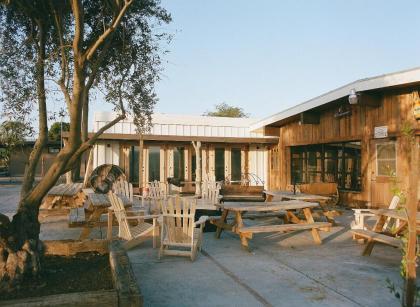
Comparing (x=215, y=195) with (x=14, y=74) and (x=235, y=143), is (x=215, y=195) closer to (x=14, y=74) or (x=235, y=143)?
(x=14, y=74)

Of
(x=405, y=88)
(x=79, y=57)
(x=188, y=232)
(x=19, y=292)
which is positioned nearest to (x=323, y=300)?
(x=188, y=232)

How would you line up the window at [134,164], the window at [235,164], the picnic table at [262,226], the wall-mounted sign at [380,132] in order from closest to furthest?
the picnic table at [262,226], the wall-mounted sign at [380,132], the window at [134,164], the window at [235,164]

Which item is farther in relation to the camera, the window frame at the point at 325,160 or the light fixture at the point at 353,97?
the window frame at the point at 325,160

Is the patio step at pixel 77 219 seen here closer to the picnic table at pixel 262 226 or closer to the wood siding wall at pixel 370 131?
the picnic table at pixel 262 226

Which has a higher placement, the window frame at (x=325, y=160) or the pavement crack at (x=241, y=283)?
the window frame at (x=325, y=160)

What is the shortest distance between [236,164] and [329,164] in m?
4.80

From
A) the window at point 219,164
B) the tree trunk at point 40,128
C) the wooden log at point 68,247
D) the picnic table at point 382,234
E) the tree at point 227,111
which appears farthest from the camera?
the tree at point 227,111

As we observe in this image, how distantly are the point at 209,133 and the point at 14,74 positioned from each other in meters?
12.1

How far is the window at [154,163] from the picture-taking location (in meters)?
16.6

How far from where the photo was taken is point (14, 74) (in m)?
5.46

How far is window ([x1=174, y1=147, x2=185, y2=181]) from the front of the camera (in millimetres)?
16953

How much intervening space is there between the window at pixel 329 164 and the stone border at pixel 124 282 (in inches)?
323

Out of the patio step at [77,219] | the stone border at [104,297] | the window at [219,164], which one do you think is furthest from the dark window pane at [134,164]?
the stone border at [104,297]

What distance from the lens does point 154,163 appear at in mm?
16656
